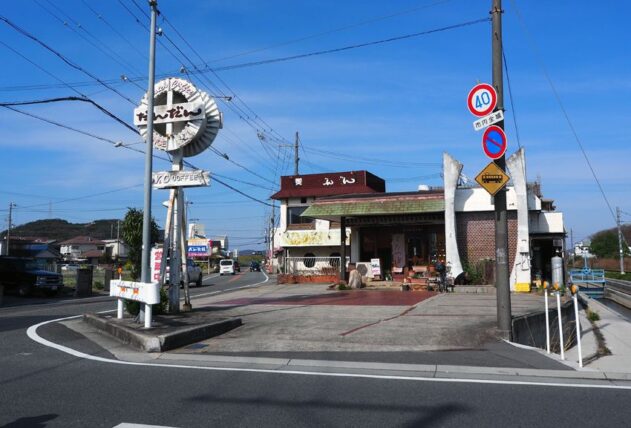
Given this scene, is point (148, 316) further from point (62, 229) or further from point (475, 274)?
point (62, 229)

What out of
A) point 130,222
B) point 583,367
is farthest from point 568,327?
point 130,222

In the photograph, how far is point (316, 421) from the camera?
17.3ft

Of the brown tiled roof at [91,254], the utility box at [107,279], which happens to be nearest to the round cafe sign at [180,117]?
the utility box at [107,279]

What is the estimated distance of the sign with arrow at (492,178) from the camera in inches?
416

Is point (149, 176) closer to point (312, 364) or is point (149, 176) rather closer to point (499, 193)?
point (312, 364)

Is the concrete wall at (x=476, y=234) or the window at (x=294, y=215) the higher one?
the window at (x=294, y=215)

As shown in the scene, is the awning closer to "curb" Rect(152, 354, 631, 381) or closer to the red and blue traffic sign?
the red and blue traffic sign

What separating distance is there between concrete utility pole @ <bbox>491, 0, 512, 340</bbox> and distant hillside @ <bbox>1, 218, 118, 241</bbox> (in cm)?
13427

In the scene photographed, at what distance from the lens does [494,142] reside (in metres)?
10.7

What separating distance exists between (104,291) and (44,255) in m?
17.8

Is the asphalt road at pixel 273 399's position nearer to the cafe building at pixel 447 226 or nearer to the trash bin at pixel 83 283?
the cafe building at pixel 447 226

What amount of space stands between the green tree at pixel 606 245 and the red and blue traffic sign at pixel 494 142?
102m

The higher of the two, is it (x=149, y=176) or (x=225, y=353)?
(x=149, y=176)

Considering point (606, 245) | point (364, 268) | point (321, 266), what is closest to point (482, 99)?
point (364, 268)
